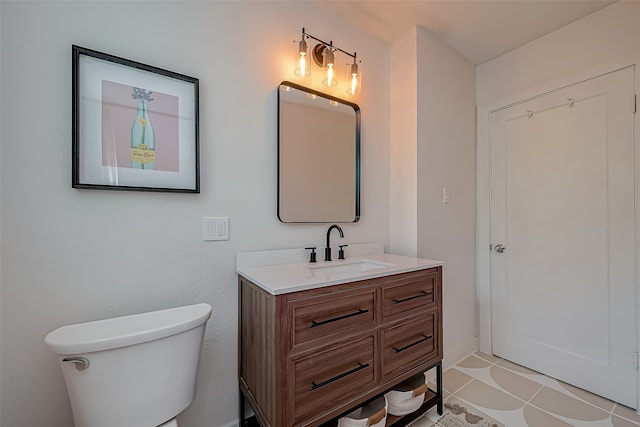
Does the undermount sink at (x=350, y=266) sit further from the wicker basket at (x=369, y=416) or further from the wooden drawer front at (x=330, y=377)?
the wicker basket at (x=369, y=416)

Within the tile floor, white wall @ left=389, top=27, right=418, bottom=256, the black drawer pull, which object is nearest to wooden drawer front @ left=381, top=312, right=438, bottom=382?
the black drawer pull

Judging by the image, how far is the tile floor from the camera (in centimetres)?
158

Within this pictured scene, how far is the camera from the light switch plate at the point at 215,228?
4.51 feet

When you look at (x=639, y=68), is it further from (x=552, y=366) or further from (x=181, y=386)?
(x=181, y=386)

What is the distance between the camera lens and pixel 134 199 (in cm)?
121

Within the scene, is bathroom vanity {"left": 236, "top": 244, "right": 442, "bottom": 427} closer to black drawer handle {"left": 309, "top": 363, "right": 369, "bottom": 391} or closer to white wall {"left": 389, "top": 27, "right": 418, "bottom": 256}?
black drawer handle {"left": 309, "top": 363, "right": 369, "bottom": 391}

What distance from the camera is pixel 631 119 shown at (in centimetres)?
170

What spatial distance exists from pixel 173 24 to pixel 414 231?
1.84m

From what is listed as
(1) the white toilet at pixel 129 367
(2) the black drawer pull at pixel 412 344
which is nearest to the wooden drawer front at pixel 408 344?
(2) the black drawer pull at pixel 412 344

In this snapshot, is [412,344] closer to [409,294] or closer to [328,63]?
[409,294]

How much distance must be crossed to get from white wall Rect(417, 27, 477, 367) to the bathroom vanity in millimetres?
597

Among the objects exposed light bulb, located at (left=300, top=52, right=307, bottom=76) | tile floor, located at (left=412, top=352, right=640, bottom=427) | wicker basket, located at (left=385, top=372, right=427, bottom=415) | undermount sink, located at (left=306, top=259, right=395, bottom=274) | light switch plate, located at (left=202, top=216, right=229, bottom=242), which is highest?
exposed light bulb, located at (left=300, top=52, right=307, bottom=76)

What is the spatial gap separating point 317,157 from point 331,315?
0.99 m

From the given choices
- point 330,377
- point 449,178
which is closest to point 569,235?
point 449,178
